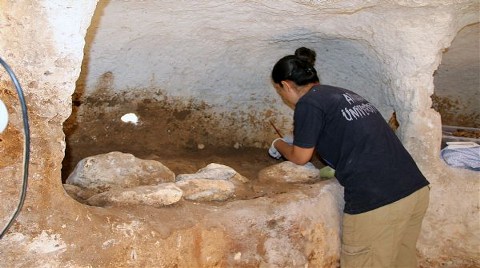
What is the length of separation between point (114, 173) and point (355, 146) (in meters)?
0.97

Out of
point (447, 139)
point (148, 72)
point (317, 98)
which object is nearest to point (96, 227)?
point (317, 98)

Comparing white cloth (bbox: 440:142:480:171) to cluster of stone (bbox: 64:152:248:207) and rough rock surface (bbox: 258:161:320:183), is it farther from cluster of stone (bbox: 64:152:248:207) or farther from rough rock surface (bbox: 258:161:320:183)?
cluster of stone (bbox: 64:152:248:207)

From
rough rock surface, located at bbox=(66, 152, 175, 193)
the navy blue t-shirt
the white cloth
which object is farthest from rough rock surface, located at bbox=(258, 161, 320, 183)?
the white cloth

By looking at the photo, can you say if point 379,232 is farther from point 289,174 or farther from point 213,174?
point 213,174

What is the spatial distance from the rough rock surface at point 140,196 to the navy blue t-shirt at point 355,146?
0.56 m

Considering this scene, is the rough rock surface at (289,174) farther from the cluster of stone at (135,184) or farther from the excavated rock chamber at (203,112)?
the cluster of stone at (135,184)

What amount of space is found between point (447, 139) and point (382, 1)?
42.5 inches

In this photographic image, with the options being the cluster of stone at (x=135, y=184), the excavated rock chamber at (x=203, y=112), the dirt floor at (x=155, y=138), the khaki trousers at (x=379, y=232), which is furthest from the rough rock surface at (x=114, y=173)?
the khaki trousers at (x=379, y=232)

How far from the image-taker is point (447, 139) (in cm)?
297

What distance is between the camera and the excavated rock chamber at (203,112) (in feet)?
4.87

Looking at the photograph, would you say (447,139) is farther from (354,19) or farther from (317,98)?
(317,98)

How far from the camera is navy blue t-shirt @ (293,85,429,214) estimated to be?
6.35ft

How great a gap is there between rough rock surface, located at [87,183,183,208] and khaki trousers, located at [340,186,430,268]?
2.37 feet

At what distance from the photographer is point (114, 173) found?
200 cm
